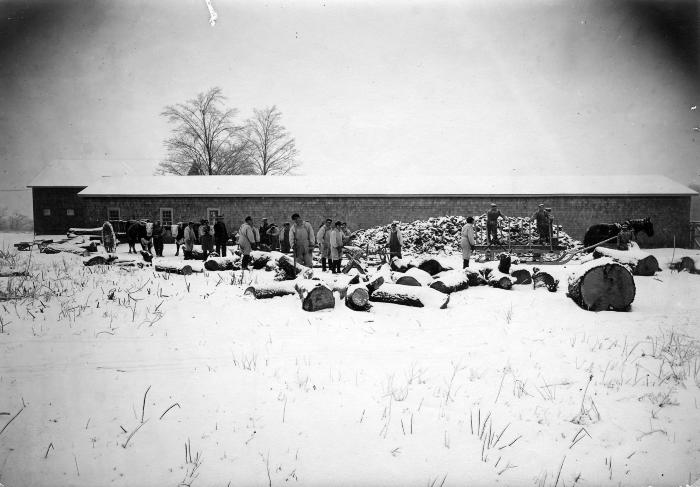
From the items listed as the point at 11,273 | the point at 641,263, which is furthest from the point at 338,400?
the point at 641,263

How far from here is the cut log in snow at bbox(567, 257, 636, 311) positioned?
6.36 meters

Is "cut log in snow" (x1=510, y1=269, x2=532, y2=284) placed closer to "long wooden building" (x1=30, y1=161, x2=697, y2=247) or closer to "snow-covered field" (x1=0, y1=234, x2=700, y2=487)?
"snow-covered field" (x1=0, y1=234, x2=700, y2=487)

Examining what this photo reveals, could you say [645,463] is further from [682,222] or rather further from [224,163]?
[224,163]

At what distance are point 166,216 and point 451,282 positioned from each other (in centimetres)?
2042

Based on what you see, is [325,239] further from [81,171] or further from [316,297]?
[81,171]

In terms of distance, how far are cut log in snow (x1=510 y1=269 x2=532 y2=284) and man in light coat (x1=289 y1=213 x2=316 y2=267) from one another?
230 inches

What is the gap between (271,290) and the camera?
697 cm

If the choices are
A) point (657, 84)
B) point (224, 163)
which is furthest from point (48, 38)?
point (224, 163)

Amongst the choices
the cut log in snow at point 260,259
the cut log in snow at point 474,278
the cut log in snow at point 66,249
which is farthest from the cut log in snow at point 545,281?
the cut log in snow at point 66,249

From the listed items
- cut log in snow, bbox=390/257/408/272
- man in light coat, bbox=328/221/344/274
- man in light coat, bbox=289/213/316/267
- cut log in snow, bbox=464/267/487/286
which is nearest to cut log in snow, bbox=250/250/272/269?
man in light coat, bbox=289/213/316/267

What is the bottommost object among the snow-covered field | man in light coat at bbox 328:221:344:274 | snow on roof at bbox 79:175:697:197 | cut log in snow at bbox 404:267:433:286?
the snow-covered field

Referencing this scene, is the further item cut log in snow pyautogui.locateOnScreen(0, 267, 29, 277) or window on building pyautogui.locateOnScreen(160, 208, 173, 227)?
window on building pyautogui.locateOnScreen(160, 208, 173, 227)

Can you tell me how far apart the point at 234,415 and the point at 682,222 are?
1113 inches

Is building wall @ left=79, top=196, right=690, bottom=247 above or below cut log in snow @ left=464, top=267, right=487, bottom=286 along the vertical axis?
above
